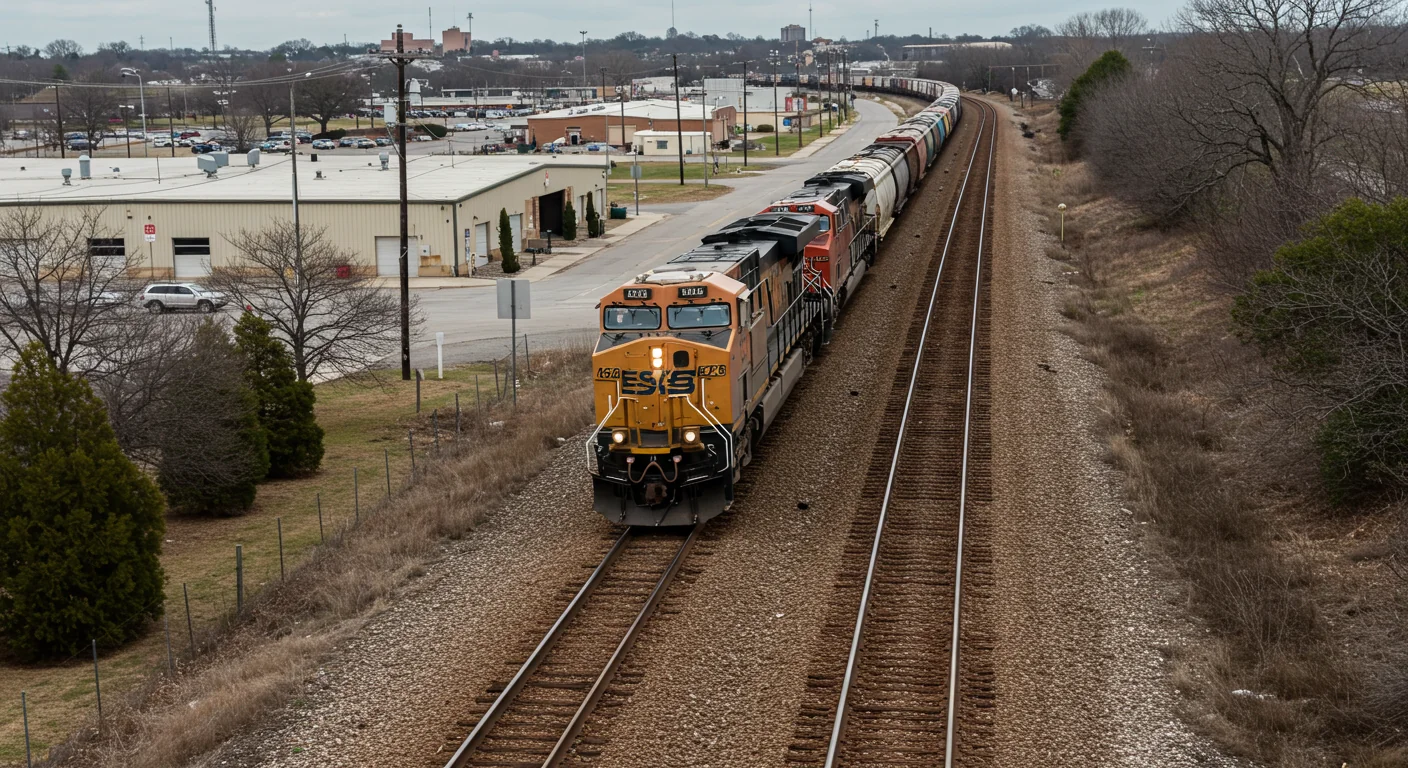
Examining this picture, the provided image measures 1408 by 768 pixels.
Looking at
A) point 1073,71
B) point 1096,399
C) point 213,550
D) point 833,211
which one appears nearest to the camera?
point 213,550

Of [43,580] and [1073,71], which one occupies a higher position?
[1073,71]

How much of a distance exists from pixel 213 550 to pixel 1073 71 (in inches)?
4134

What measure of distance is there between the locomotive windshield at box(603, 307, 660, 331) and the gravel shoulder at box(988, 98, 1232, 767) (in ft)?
19.8

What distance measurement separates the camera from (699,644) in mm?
15539

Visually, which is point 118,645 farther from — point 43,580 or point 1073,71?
point 1073,71

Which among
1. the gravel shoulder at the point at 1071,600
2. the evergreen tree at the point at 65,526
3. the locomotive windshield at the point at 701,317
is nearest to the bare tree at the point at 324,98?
the evergreen tree at the point at 65,526

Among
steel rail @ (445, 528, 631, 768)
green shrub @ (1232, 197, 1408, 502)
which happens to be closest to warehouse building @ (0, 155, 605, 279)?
steel rail @ (445, 528, 631, 768)

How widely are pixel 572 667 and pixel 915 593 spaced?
475 centimetres

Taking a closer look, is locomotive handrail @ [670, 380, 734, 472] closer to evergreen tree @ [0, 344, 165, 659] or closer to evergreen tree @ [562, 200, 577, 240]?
evergreen tree @ [0, 344, 165, 659]

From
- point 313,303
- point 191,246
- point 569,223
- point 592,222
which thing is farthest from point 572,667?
point 592,222

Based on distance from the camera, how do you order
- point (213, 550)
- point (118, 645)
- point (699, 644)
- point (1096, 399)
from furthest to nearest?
point (1096, 399), point (213, 550), point (118, 645), point (699, 644)

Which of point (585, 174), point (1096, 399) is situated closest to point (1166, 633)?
point (1096, 399)

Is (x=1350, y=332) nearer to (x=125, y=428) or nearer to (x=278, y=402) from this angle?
(x=278, y=402)

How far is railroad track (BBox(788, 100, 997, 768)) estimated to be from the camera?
43.0 feet
